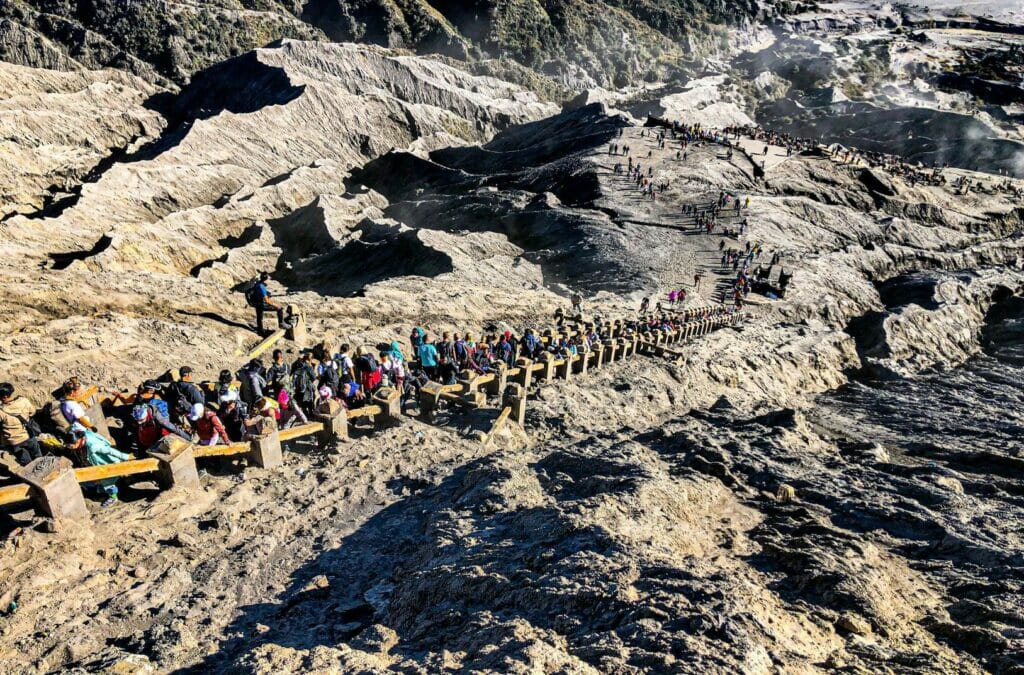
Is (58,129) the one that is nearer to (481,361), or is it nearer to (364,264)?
(364,264)

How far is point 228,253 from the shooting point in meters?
26.7

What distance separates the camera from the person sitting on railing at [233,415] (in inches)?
306

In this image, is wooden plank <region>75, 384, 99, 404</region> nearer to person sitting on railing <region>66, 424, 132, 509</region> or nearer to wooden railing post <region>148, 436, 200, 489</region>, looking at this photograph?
person sitting on railing <region>66, 424, 132, 509</region>

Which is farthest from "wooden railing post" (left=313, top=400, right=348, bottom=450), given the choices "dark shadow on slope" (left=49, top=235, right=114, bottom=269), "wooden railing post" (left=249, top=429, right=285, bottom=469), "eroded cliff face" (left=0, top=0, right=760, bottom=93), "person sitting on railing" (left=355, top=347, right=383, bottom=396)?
"eroded cliff face" (left=0, top=0, right=760, bottom=93)

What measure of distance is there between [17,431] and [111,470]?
1.48 meters

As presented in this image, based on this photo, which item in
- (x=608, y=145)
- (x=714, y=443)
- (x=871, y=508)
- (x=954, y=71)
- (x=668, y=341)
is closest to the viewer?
(x=871, y=508)

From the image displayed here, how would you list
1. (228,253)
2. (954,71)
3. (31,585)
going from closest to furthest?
(31,585) < (228,253) < (954,71)

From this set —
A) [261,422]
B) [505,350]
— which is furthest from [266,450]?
[505,350]

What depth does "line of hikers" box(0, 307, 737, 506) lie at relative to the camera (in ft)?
21.4

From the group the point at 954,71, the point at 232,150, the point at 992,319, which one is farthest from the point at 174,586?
the point at 954,71

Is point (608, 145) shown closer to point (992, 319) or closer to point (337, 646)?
point (992, 319)

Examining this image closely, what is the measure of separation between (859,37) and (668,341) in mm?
134648

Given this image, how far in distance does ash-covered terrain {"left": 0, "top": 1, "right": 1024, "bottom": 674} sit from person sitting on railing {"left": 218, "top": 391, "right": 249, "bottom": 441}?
1.83 feet

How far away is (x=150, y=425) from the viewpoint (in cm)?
720
